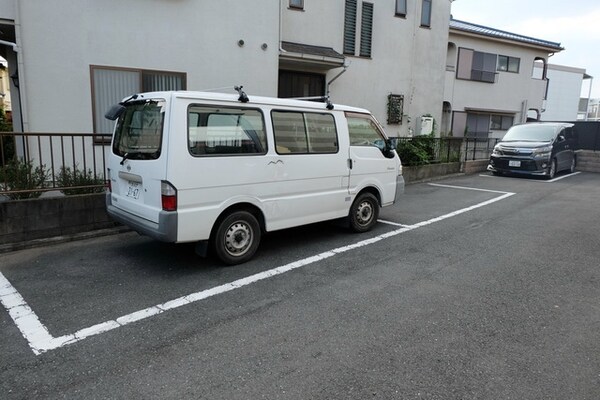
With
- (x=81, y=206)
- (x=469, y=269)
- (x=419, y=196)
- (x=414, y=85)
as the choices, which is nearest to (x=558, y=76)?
(x=414, y=85)

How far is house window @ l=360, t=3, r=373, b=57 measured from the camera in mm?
13102

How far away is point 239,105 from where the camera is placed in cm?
471

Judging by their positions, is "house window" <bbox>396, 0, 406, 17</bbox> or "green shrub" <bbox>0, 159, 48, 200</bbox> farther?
"house window" <bbox>396, 0, 406, 17</bbox>

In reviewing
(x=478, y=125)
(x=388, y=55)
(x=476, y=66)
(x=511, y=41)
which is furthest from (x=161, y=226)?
(x=511, y=41)

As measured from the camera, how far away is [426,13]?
48.9ft

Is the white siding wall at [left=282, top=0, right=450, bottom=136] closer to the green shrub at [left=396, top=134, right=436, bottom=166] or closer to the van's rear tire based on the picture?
the green shrub at [left=396, top=134, right=436, bottom=166]

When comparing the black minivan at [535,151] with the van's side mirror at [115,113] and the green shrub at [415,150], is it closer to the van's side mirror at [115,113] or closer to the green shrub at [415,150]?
the green shrub at [415,150]

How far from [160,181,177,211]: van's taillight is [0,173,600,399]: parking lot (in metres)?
0.83

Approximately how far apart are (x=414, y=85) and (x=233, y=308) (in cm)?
1309

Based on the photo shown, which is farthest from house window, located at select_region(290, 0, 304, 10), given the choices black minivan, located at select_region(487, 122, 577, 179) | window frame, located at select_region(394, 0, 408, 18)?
black minivan, located at select_region(487, 122, 577, 179)

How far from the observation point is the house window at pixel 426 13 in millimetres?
14734

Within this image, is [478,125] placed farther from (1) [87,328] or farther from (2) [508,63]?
(1) [87,328]

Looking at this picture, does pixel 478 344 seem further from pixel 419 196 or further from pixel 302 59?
pixel 302 59

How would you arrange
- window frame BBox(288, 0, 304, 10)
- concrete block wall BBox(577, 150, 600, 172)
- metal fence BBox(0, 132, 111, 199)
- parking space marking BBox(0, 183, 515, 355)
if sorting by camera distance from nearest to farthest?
parking space marking BBox(0, 183, 515, 355), metal fence BBox(0, 132, 111, 199), window frame BBox(288, 0, 304, 10), concrete block wall BBox(577, 150, 600, 172)
